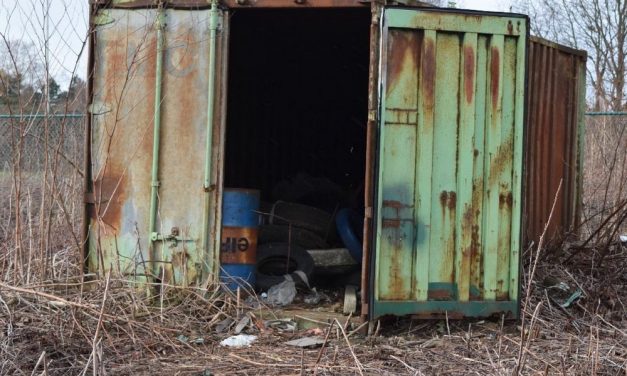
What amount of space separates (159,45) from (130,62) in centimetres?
29

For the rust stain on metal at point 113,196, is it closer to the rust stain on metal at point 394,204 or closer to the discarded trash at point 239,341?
the discarded trash at point 239,341

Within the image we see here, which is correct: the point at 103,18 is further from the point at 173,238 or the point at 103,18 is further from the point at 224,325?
the point at 224,325

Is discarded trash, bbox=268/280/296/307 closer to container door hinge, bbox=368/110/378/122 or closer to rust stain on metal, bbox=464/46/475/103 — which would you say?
container door hinge, bbox=368/110/378/122

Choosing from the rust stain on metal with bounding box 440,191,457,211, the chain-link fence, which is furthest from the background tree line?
the rust stain on metal with bounding box 440,191,457,211

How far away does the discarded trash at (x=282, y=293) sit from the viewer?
592cm

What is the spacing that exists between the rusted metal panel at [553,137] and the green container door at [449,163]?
73.8 inches

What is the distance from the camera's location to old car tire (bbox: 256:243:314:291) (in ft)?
21.6

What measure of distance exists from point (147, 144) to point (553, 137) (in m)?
4.31

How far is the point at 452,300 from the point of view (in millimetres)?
5164

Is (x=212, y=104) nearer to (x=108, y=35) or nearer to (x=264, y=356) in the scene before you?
(x=108, y=35)

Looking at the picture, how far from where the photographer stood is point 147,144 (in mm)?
5645

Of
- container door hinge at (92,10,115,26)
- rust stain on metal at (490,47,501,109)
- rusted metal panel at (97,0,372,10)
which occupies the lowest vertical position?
rust stain on metal at (490,47,501,109)

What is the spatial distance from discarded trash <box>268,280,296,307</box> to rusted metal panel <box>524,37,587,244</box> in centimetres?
259

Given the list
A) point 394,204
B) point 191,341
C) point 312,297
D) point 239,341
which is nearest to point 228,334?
point 239,341
